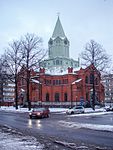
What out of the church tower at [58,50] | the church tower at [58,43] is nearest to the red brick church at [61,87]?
the church tower at [58,50]

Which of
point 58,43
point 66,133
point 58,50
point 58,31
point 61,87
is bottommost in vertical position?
point 66,133

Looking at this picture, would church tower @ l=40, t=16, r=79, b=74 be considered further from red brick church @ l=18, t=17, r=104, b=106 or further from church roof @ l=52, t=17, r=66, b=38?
red brick church @ l=18, t=17, r=104, b=106

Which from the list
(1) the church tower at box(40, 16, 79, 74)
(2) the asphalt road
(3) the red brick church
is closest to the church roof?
(1) the church tower at box(40, 16, 79, 74)

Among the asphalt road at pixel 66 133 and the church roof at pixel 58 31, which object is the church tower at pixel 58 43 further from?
the asphalt road at pixel 66 133

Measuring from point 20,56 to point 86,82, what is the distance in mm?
30409

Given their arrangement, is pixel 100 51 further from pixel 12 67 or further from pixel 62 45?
pixel 62 45

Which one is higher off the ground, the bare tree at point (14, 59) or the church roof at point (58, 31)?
the church roof at point (58, 31)

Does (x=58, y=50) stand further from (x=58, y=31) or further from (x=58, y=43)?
(x=58, y=31)

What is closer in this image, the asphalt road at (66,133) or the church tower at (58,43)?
the asphalt road at (66,133)

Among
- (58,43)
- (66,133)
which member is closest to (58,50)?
(58,43)

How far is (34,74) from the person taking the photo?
8906cm

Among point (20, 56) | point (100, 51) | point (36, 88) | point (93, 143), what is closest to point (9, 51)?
point (20, 56)

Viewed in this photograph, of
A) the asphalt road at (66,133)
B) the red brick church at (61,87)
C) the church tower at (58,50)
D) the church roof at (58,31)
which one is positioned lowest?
the asphalt road at (66,133)

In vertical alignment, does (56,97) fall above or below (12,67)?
below
